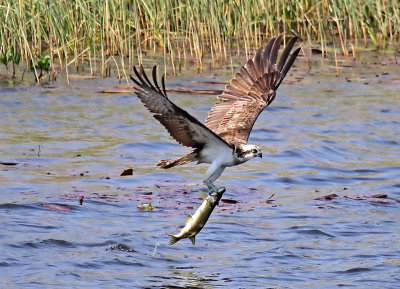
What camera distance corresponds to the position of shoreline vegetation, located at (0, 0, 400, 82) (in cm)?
1073

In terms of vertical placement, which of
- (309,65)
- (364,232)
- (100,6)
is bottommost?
(364,232)

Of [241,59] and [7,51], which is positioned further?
[241,59]

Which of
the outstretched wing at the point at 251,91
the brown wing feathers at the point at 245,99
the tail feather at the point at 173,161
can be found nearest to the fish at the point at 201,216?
the brown wing feathers at the point at 245,99

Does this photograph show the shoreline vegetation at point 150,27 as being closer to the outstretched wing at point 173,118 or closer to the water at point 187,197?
the water at point 187,197

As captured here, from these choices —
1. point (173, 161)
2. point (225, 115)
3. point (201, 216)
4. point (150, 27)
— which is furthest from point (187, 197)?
point (150, 27)

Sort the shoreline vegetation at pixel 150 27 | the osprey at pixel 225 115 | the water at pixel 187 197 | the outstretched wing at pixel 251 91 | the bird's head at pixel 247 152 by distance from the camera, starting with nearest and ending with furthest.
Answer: the osprey at pixel 225 115 → the water at pixel 187 197 → the bird's head at pixel 247 152 → the outstretched wing at pixel 251 91 → the shoreline vegetation at pixel 150 27

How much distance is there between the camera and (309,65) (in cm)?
1338

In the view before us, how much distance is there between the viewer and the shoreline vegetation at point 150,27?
35.2 ft

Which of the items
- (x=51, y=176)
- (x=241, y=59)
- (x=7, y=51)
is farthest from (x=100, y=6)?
(x=51, y=176)

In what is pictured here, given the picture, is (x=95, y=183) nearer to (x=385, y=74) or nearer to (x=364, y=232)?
(x=364, y=232)

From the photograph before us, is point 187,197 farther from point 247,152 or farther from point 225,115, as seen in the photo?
point 247,152

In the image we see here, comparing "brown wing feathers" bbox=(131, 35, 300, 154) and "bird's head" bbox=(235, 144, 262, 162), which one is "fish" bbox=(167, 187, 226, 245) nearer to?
"brown wing feathers" bbox=(131, 35, 300, 154)

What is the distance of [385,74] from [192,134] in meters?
7.92

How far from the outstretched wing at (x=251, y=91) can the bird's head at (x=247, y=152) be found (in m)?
0.79
